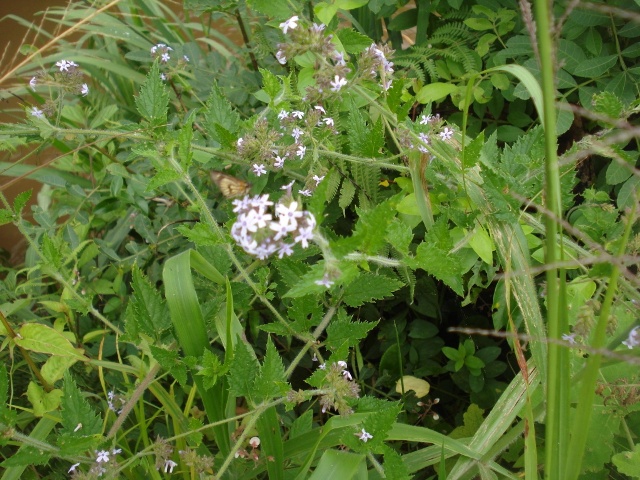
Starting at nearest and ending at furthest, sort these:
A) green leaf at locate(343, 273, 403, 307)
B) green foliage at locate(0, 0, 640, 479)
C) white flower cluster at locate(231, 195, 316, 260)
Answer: white flower cluster at locate(231, 195, 316, 260) → green foliage at locate(0, 0, 640, 479) → green leaf at locate(343, 273, 403, 307)

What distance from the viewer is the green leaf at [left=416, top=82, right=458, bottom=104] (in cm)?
153

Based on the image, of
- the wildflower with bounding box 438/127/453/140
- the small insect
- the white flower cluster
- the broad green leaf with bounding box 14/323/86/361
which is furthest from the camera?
the small insect

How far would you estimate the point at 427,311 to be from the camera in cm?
160

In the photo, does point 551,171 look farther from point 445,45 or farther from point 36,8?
point 36,8

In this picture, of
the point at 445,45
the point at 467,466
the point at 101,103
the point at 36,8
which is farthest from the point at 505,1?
the point at 36,8

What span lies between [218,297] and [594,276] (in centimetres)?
72

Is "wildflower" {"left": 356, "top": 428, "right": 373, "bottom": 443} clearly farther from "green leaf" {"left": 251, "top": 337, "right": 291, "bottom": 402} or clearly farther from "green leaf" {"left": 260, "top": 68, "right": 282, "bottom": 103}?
"green leaf" {"left": 260, "top": 68, "right": 282, "bottom": 103}

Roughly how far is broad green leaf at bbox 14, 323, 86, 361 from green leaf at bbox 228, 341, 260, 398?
47 cm

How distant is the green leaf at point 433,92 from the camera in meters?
1.53

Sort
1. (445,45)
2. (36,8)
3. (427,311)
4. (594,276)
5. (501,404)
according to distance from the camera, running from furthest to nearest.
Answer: (36,8)
(445,45)
(427,311)
(501,404)
(594,276)

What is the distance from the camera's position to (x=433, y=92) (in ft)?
5.08

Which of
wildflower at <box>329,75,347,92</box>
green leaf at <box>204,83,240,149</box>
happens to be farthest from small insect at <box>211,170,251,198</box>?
wildflower at <box>329,75,347,92</box>

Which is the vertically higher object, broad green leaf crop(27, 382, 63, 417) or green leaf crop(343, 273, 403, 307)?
green leaf crop(343, 273, 403, 307)

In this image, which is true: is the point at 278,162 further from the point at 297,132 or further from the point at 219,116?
the point at 219,116
